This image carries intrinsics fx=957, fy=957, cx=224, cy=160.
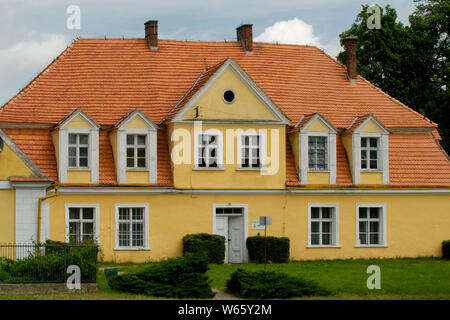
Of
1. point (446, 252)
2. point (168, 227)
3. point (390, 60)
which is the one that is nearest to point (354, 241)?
point (446, 252)

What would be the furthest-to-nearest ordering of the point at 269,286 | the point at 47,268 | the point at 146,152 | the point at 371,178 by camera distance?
the point at 371,178
the point at 146,152
the point at 47,268
the point at 269,286

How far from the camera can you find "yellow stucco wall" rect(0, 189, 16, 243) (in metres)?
31.5

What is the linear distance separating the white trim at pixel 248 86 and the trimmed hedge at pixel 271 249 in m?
4.76

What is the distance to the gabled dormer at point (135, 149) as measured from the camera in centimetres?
3700

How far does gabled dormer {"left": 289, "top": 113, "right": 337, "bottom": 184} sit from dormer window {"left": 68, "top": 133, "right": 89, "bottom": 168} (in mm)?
8437

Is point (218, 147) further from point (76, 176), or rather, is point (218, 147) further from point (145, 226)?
point (76, 176)

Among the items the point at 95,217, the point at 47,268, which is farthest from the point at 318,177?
the point at 47,268

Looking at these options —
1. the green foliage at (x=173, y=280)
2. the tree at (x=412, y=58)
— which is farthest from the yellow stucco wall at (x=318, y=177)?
the tree at (x=412, y=58)

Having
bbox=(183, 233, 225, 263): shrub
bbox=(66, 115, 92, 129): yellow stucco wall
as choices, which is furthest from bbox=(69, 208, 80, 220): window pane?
bbox=(183, 233, 225, 263): shrub

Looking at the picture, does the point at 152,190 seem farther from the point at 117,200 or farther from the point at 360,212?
the point at 360,212

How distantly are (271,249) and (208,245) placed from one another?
2507 mm

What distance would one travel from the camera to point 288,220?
38281 mm

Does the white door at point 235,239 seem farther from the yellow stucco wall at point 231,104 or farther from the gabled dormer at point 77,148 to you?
the gabled dormer at point 77,148
